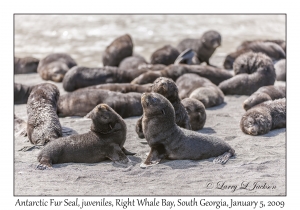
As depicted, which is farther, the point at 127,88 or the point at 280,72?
the point at 280,72

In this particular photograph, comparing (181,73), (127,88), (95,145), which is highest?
(181,73)

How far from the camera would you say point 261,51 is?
14.3 meters

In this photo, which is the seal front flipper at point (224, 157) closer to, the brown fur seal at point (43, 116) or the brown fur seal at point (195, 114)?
the brown fur seal at point (195, 114)

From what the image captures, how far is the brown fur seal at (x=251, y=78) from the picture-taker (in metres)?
11.3

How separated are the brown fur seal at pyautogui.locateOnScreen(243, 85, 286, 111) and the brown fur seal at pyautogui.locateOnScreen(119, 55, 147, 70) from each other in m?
3.95

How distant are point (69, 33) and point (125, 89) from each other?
1342 centimetres

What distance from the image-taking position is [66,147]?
23.7 feet

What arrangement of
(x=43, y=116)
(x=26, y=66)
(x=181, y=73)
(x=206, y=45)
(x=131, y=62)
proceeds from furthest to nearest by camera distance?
(x=26, y=66), (x=206, y=45), (x=131, y=62), (x=181, y=73), (x=43, y=116)

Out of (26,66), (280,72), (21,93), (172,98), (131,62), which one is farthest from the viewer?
(26,66)

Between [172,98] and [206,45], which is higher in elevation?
[206,45]

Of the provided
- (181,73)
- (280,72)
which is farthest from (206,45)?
(181,73)

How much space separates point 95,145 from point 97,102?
103 inches

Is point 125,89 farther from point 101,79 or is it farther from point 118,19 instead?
point 118,19

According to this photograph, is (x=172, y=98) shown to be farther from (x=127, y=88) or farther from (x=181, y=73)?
(x=181, y=73)
